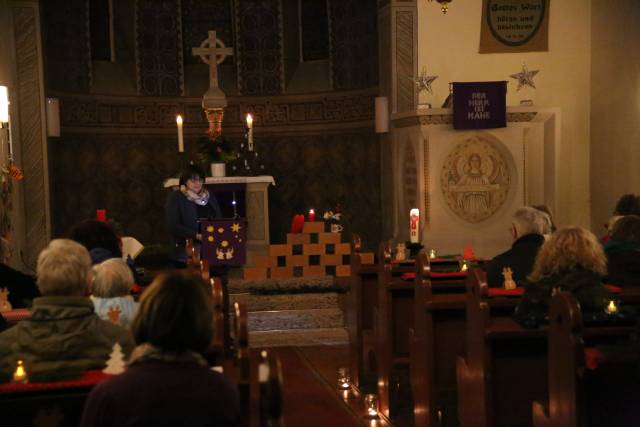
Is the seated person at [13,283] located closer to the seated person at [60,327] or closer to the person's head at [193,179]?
the seated person at [60,327]

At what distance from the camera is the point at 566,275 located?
138 inches

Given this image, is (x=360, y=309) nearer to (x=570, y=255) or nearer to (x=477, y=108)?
(x=570, y=255)

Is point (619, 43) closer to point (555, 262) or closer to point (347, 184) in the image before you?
point (347, 184)

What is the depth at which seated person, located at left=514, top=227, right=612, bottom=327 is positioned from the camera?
11.3 ft

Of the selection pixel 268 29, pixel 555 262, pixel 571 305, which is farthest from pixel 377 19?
pixel 571 305

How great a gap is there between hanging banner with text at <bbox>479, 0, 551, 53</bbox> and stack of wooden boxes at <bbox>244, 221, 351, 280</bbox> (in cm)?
336

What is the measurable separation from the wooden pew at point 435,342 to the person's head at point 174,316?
2.52m

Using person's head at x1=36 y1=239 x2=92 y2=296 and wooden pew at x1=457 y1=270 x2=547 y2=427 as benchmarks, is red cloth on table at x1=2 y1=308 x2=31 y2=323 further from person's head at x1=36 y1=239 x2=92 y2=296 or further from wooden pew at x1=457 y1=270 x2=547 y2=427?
wooden pew at x1=457 y1=270 x2=547 y2=427

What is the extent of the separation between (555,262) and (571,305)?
796 millimetres

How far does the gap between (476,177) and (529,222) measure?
4533mm

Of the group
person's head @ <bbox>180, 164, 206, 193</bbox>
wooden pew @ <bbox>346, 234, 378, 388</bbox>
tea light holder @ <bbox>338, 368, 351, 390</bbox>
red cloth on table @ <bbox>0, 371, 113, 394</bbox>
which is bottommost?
tea light holder @ <bbox>338, 368, 351, 390</bbox>

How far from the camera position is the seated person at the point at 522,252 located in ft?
15.7

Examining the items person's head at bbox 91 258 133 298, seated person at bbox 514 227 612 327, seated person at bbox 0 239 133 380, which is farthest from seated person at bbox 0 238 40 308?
seated person at bbox 514 227 612 327

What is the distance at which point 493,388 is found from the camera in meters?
3.73
